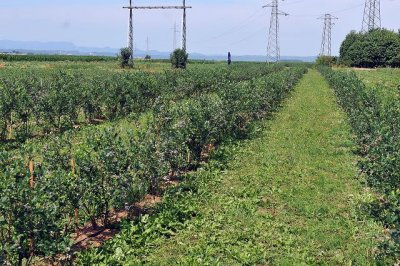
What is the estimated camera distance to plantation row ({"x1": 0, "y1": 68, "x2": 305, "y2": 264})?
500 centimetres

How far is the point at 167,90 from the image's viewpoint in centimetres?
2133

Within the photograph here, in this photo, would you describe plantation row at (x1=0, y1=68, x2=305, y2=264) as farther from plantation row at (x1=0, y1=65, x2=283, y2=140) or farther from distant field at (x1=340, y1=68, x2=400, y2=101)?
distant field at (x1=340, y1=68, x2=400, y2=101)

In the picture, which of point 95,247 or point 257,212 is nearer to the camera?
point 95,247

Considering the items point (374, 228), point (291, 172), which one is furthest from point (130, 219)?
point (291, 172)

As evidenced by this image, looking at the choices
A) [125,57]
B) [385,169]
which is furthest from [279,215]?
[125,57]

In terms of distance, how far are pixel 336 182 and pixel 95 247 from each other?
5580 millimetres

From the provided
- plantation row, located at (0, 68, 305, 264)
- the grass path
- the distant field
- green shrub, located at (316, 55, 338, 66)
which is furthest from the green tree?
plantation row, located at (0, 68, 305, 264)

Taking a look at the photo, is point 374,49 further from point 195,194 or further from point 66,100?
point 195,194

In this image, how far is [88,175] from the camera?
6.60m

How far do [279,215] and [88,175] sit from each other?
3256 millimetres

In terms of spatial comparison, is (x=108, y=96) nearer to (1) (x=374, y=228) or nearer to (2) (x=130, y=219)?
(2) (x=130, y=219)

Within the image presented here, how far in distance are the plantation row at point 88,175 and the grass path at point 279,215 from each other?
956mm

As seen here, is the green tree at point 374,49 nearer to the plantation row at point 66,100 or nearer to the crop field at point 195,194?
the plantation row at point 66,100

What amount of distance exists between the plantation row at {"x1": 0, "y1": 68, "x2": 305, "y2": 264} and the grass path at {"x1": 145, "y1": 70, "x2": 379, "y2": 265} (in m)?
0.96
